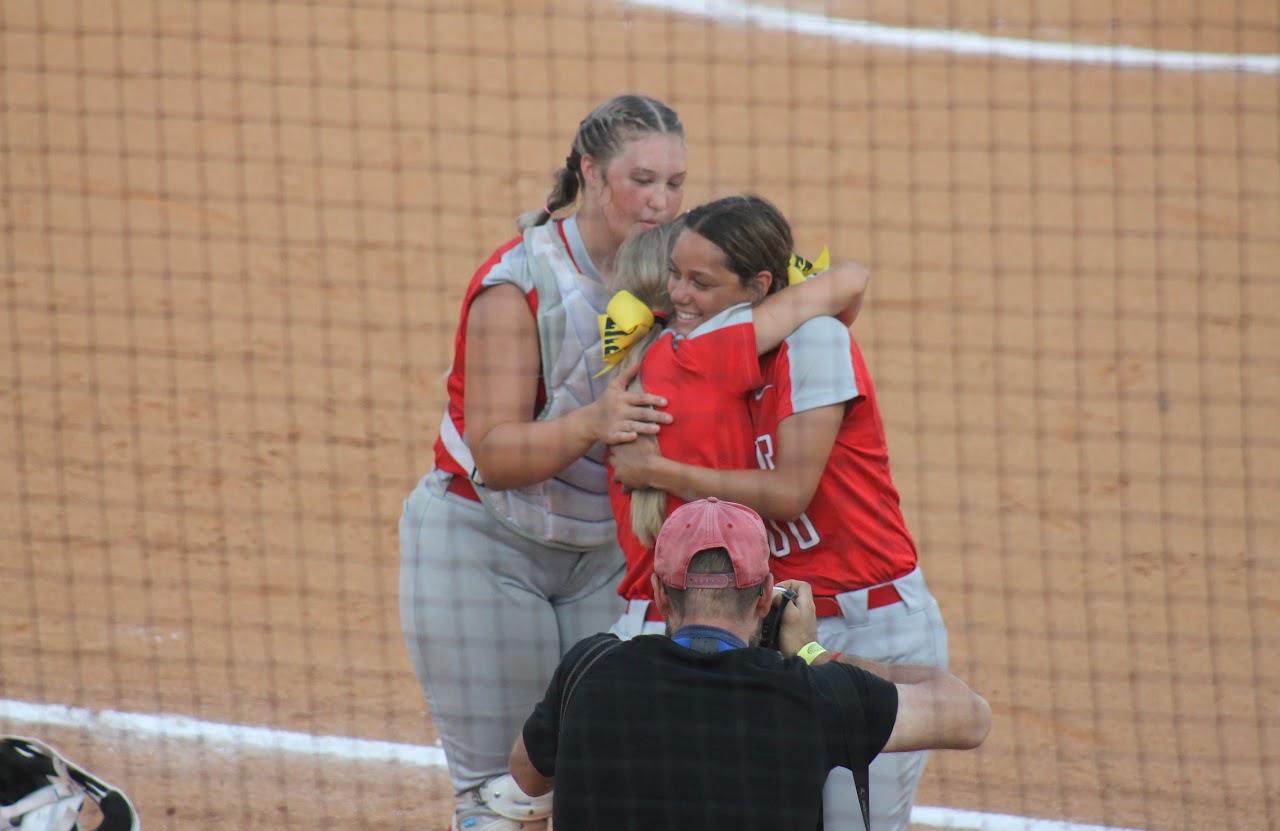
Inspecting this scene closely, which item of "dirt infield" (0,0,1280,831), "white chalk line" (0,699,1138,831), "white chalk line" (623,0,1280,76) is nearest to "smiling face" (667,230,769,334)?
"dirt infield" (0,0,1280,831)

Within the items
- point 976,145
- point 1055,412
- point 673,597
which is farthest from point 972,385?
point 673,597

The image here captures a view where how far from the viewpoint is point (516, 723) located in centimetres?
376

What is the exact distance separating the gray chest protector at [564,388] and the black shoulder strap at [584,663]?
0.82m

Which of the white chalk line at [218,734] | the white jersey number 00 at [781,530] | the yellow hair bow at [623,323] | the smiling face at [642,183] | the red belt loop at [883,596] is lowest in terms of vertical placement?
→ the white chalk line at [218,734]

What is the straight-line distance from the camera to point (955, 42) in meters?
10.4

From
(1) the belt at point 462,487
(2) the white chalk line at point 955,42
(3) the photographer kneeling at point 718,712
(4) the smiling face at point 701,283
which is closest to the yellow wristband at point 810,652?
(3) the photographer kneeling at point 718,712

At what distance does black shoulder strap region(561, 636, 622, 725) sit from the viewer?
280 cm

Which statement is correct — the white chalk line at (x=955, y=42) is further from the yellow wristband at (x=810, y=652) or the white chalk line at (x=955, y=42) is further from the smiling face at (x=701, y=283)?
the yellow wristband at (x=810, y=652)

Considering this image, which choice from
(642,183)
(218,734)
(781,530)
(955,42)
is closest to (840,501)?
(781,530)

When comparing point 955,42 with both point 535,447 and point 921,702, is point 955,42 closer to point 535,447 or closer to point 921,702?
point 535,447

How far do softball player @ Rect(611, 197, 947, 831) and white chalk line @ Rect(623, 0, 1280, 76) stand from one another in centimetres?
768

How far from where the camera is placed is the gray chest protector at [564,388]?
3557mm

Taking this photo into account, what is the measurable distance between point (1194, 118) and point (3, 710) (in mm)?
8002

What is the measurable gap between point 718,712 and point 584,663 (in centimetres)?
33
